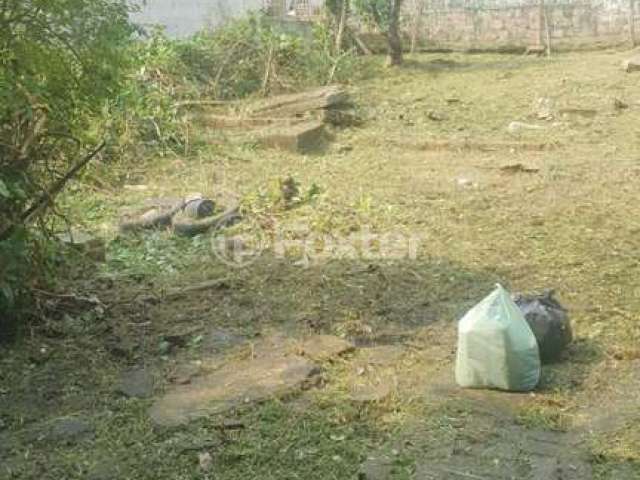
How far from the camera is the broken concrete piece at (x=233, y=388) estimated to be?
384cm

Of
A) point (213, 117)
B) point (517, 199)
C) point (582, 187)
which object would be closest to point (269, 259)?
point (517, 199)

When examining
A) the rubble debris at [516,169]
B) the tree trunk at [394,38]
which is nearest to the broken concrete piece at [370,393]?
the rubble debris at [516,169]

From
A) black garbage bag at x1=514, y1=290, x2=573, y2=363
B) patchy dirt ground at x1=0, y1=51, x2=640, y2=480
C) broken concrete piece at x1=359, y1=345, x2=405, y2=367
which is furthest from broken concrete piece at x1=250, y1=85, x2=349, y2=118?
black garbage bag at x1=514, y1=290, x2=573, y2=363

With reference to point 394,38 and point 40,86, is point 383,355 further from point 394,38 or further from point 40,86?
point 394,38

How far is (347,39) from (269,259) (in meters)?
9.83

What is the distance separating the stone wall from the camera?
51.9 ft

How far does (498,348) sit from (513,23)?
13373mm

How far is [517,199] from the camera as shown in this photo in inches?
277

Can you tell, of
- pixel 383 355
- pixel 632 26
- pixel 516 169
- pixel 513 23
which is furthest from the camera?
pixel 513 23

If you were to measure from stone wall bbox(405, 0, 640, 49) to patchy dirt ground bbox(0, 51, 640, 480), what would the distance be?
7.25m

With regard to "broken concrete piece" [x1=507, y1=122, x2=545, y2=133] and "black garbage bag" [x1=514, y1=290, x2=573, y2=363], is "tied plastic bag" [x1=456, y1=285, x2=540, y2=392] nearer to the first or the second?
"black garbage bag" [x1=514, y1=290, x2=573, y2=363]

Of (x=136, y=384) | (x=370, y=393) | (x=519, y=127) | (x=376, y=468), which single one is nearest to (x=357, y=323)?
(x=370, y=393)

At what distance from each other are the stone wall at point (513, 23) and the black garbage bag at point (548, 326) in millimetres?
12471

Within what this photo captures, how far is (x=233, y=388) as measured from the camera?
4055mm
